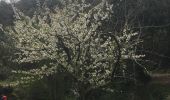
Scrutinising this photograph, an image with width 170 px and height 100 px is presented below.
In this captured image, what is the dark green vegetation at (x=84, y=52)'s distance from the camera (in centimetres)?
1442

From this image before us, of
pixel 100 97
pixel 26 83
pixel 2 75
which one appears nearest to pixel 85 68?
pixel 100 97

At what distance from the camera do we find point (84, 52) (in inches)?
571

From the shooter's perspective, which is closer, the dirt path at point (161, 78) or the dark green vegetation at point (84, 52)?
the dark green vegetation at point (84, 52)

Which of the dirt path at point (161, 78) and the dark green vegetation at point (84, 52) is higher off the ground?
the dark green vegetation at point (84, 52)

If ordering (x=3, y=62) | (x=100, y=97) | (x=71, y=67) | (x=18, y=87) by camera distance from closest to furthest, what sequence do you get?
(x=71, y=67) < (x=100, y=97) < (x=18, y=87) < (x=3, y=62)

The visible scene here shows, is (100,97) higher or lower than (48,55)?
lower

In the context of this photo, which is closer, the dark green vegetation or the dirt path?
the dark green vegetation

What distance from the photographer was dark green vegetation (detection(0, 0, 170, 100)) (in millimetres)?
14422

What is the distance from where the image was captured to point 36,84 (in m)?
19.7

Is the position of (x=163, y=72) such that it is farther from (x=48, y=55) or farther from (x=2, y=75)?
(x=48, y=55)

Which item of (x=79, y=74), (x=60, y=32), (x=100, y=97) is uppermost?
(x=60, y=32)

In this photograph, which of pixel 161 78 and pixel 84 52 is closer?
pixel 84 52

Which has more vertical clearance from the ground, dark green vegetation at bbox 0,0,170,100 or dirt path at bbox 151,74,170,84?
dark green vegetation at bbox 0,0,170,100

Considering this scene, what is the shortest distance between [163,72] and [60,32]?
676 inches
